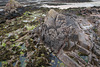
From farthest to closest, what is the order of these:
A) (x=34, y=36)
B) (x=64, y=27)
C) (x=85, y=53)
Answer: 1. (x=34, y=36)
2. (x=64, y=27)
3. (x=85, y=53)

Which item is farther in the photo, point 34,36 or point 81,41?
point 34,36

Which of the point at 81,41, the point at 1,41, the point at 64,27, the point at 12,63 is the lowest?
the point at 12,63

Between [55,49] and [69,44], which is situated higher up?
[69,44]

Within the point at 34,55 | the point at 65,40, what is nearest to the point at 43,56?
the point at 34,55

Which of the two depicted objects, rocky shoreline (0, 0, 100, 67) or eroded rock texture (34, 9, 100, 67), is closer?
eroded rock texture (34, 9, 100, 67)

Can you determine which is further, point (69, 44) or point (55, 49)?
point (55, 49)

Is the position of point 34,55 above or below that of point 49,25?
below

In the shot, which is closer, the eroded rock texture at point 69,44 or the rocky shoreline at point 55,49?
the eroded rock texture at point 69,44

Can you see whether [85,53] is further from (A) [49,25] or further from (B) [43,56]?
(A) [49,25]
